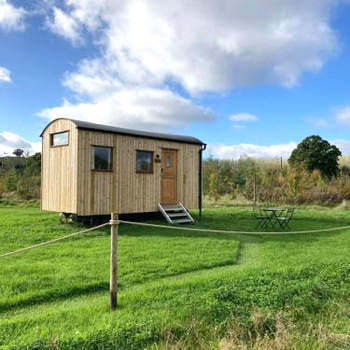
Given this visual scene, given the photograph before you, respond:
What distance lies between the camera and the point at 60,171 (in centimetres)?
1068

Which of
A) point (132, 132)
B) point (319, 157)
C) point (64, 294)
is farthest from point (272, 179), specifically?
point (64, 294)

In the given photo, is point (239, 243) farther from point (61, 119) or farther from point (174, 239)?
point (61, 119)

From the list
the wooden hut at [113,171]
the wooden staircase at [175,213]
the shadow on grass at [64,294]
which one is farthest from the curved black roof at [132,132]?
the shadow on grass at [64,294]

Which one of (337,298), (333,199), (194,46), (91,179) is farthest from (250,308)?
(333,199)

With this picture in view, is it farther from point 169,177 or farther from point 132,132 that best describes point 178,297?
point 169,177

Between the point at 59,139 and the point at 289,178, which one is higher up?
the point at 59,139

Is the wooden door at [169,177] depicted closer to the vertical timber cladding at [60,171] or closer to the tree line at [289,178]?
the vertical timber cladding at [60,171]

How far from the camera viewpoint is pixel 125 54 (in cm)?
1002

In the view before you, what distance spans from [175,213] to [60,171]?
13.5 ft

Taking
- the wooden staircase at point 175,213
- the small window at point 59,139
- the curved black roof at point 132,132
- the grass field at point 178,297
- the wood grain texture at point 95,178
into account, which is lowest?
the grass field at point 178,297

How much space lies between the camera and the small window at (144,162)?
37.6ft

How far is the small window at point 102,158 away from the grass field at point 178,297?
308 cm

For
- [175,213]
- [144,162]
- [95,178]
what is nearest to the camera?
[95,178]

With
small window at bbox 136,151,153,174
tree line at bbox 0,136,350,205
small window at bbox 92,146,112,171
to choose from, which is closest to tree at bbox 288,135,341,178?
tree line at bbox 0,136,350,205
